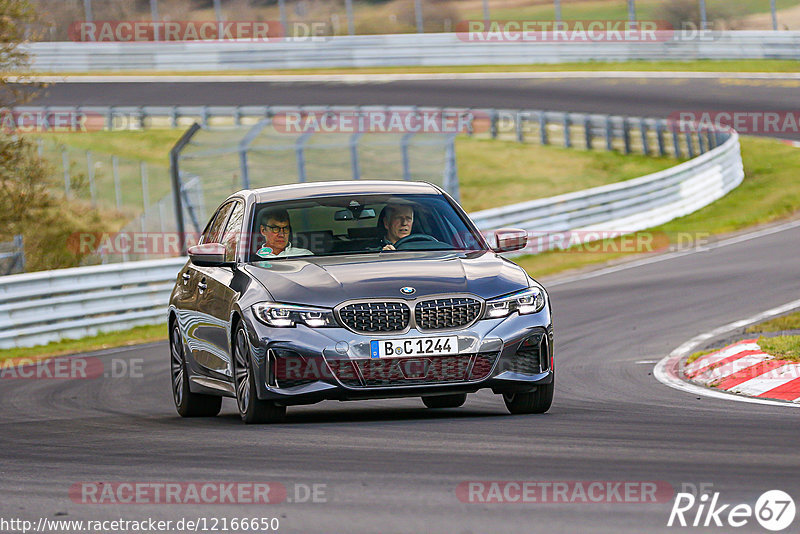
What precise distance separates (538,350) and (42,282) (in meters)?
11.9

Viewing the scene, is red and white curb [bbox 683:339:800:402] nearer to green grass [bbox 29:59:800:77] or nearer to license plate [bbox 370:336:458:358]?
license plate [bbox 370:336:458:358]

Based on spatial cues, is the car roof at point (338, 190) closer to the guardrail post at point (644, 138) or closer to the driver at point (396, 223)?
the driver at point (396, 223)

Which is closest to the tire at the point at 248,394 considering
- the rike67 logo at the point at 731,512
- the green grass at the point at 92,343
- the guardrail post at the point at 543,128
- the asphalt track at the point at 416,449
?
the asphalt track at the point at 416,449

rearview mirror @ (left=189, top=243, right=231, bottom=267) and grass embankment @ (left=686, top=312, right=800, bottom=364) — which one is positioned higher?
rearview mirror @ (left=189, top=243, right=231, bottom=267)

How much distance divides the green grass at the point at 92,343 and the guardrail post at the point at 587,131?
62.5ft

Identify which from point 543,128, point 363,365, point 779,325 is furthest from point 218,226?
point 543,128

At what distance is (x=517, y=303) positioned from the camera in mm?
8648

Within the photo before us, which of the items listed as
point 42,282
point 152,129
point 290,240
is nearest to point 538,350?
point 290,240

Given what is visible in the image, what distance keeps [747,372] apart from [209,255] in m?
4.23

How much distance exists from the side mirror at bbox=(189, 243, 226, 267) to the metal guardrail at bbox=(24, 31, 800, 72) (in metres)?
36.0

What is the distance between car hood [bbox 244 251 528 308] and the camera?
842 cm

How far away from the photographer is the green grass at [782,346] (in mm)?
10803

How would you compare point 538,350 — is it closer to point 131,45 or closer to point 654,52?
point 654,52

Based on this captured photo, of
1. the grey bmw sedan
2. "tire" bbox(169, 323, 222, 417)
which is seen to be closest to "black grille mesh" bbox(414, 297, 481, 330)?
the grey bmw sedan
